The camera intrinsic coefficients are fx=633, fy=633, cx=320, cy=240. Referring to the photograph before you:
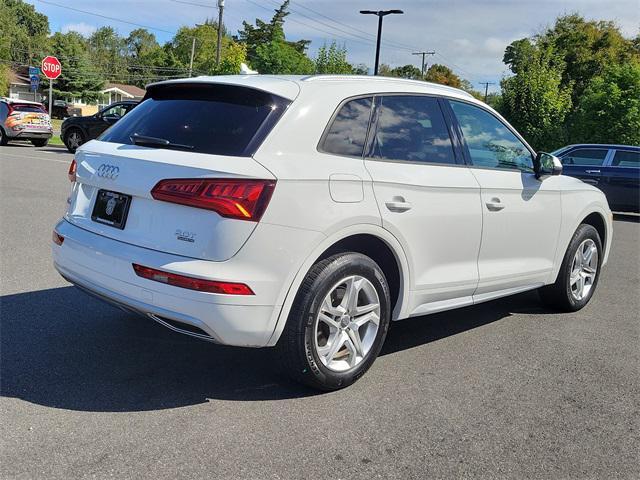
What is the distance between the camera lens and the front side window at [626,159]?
13406mm

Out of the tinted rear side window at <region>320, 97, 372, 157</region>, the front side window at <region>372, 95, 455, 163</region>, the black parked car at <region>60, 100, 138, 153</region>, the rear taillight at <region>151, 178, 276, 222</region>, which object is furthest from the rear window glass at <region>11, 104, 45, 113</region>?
the rear taillight at <region>151, 178, 276, 222</region>

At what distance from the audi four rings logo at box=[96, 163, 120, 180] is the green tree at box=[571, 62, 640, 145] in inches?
865

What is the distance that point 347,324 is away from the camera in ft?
12.2

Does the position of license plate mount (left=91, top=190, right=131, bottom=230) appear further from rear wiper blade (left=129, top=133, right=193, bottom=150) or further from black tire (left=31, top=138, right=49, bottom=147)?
black tire (left=31, top=138, right=49, bottom=147)

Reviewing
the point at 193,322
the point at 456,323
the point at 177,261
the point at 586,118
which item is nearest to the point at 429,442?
the point at 193,322

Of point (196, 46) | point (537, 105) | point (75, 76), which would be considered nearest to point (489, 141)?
point (537, 105)

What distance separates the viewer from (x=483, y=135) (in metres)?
4.73

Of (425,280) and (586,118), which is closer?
(425,280)

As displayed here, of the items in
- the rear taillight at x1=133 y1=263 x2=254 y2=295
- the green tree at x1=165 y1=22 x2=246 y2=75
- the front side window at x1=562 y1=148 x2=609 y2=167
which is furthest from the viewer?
the green tree at x1=165 y1=22 x2=246 y2=75

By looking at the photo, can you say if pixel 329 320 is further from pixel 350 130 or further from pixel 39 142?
pixel 39 142

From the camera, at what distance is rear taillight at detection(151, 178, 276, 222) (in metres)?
3.15

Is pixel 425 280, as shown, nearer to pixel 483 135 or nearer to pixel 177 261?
pixel 483 135

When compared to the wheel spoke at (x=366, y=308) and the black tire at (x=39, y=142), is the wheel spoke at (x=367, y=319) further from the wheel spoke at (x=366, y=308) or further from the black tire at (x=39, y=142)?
the black tire at (x=39, y=142)

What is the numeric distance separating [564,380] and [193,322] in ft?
8.03
